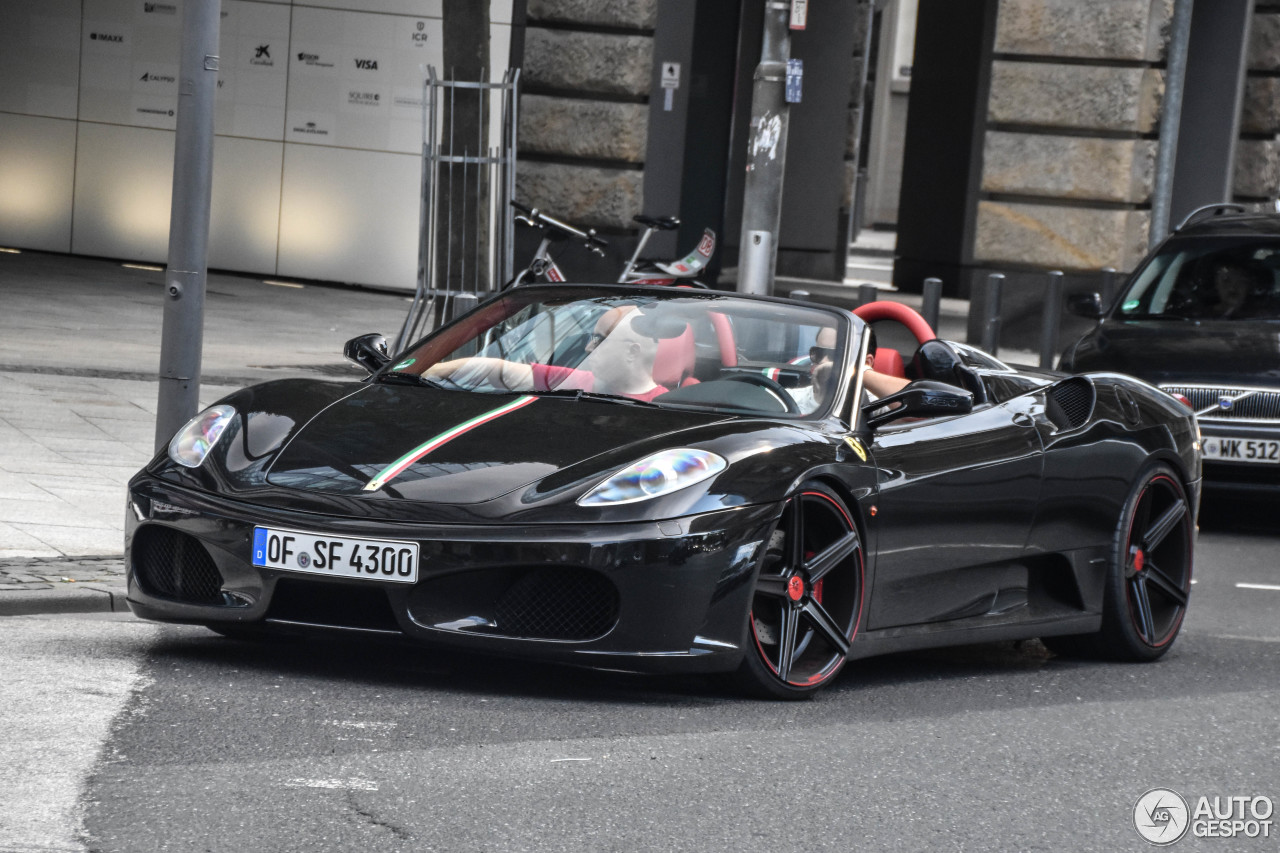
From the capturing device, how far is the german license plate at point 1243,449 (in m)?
10.1

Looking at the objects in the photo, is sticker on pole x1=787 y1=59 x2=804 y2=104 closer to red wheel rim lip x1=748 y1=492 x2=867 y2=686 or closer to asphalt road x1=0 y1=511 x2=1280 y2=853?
asphalt road x1=0 y1=511 x2=1280 y2=853

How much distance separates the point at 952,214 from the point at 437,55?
A: 8.64 metres

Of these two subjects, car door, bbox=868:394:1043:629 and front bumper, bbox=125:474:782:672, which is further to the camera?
car door, bbox=868:394:1043:629

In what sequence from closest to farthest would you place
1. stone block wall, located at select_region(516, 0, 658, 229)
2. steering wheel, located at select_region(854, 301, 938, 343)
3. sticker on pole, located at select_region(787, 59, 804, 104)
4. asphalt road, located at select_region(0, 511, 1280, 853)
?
1. asphalt road, located at select_region(0, 511, 1280, 853)
2. steering wheel, located at select_region(854, 301, 938, 343)
3. sticker on pole, located at select_region(787, 59, 804, 104)
4. stone block wall, located at select_region(516, 0, 658, 229)

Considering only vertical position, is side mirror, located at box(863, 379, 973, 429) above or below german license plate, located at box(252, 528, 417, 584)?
above

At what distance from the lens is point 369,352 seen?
6508 mm

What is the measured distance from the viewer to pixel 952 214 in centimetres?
2572

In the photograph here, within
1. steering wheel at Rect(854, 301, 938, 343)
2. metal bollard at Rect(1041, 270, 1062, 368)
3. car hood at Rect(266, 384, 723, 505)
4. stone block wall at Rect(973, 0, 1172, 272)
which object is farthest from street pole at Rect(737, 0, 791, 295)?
car hood at Rect(266, 384, 723, 505)

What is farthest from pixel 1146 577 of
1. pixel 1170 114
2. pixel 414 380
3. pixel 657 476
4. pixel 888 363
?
pixel 1170 114

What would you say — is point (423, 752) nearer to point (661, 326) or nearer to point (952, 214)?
point (661, 326)

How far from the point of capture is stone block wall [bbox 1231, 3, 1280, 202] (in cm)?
2320

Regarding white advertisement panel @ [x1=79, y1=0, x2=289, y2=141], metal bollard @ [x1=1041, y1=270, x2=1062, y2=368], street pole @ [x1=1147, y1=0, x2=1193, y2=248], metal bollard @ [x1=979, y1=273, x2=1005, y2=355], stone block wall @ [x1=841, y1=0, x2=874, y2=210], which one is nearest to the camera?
street pole @ [x1=1147, y1=0, x2=1193, y2=248]

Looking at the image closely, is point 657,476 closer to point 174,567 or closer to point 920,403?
point 920,403

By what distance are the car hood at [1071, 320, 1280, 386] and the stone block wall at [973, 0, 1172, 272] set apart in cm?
688
